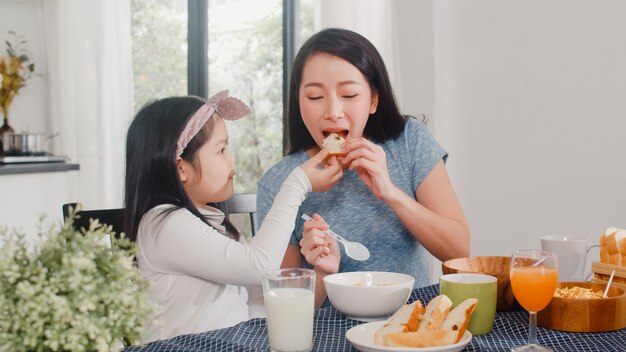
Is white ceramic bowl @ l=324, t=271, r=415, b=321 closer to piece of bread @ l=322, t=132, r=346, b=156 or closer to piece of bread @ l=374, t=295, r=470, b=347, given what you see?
piece of bread @ l=374, t=295, r=470, b=347

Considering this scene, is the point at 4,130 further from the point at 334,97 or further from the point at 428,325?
the point at 428,325

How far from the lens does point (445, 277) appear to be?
1.19 meters

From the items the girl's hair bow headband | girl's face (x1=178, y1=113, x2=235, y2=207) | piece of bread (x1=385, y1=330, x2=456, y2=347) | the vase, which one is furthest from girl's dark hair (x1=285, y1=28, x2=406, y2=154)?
the vase

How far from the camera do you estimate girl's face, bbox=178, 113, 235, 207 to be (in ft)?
5.32

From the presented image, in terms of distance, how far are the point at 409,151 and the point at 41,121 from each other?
308 cm

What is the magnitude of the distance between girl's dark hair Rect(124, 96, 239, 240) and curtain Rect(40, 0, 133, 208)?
7.64 ft

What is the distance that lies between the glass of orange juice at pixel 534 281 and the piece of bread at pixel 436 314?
13 cm

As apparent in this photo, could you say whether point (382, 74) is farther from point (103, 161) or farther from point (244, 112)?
point (103, 161)

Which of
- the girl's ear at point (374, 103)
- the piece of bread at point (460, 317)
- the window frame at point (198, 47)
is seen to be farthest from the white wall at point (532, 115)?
the window frame at point (198, 47)

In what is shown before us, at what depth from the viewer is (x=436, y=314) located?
40.1 inches

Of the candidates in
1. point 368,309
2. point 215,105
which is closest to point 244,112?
point 215,105

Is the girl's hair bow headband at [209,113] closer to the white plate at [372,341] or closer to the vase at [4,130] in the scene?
the white plate at [372,341]

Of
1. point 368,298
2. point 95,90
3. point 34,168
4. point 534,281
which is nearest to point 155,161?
point 368,298

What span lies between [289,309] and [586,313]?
1.57ft
